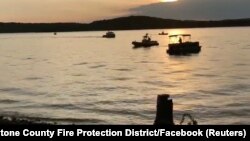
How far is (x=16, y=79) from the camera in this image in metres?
58.2

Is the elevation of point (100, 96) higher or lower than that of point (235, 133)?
lower

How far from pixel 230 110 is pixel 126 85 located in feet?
58.5

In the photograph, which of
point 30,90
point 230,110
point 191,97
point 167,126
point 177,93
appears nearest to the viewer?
point 167,126

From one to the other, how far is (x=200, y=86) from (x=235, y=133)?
3567 cm

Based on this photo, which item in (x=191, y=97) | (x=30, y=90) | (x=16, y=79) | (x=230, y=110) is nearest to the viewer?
(x=230, y=110)

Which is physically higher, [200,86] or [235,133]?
[235,133]

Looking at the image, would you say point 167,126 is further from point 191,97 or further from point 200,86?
point 200,86

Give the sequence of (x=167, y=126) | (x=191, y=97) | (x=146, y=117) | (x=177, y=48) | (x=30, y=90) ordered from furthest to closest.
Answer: (x=177, y=48) → (x=30, y=90) → (x=191, y=97) → (x=146, y=117) → (x=167, y=126)

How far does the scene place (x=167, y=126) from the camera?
11750 mm

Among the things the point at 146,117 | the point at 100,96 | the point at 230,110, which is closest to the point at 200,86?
the point at 100,96

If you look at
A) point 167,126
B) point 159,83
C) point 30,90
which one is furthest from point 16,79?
point 167,126

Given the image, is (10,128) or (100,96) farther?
(100,96)

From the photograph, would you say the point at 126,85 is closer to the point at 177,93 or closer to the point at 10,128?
the point at 177,93

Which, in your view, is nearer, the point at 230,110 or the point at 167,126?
the point at 167,126
